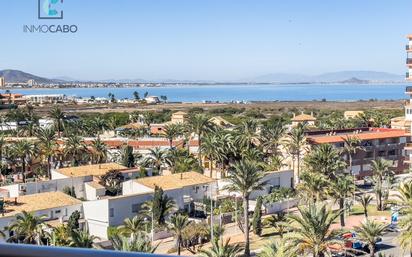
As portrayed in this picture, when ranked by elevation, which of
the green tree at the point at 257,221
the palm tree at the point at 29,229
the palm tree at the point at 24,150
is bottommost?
the green tree at the point at 257,221

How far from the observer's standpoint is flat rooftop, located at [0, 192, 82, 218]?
3084cm

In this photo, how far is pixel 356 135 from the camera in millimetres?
52312

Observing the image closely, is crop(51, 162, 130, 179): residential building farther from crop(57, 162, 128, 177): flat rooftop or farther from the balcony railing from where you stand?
the balcony railing

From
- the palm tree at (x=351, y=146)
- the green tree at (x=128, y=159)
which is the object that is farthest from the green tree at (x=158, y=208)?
the palm tree at (x=351, y=146)

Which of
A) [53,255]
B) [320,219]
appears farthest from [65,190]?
[53,255]

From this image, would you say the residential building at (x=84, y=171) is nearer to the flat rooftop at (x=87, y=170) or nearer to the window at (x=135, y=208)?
the flat rooftop at (x=87, y=170)

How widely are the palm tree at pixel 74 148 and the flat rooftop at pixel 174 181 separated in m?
12.3

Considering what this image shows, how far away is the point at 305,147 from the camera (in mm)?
48938

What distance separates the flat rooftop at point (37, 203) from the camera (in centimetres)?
3084

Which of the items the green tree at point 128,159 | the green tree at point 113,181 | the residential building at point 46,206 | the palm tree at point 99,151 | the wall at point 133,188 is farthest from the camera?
the palm tree at point 99,151

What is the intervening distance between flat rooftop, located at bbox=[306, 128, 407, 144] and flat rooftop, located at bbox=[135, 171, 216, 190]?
13.0 metres

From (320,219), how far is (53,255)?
64.6ft

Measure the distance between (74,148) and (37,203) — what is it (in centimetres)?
1644

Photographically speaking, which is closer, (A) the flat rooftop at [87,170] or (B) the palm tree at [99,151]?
(A) the flat rooftop at [87,170]
